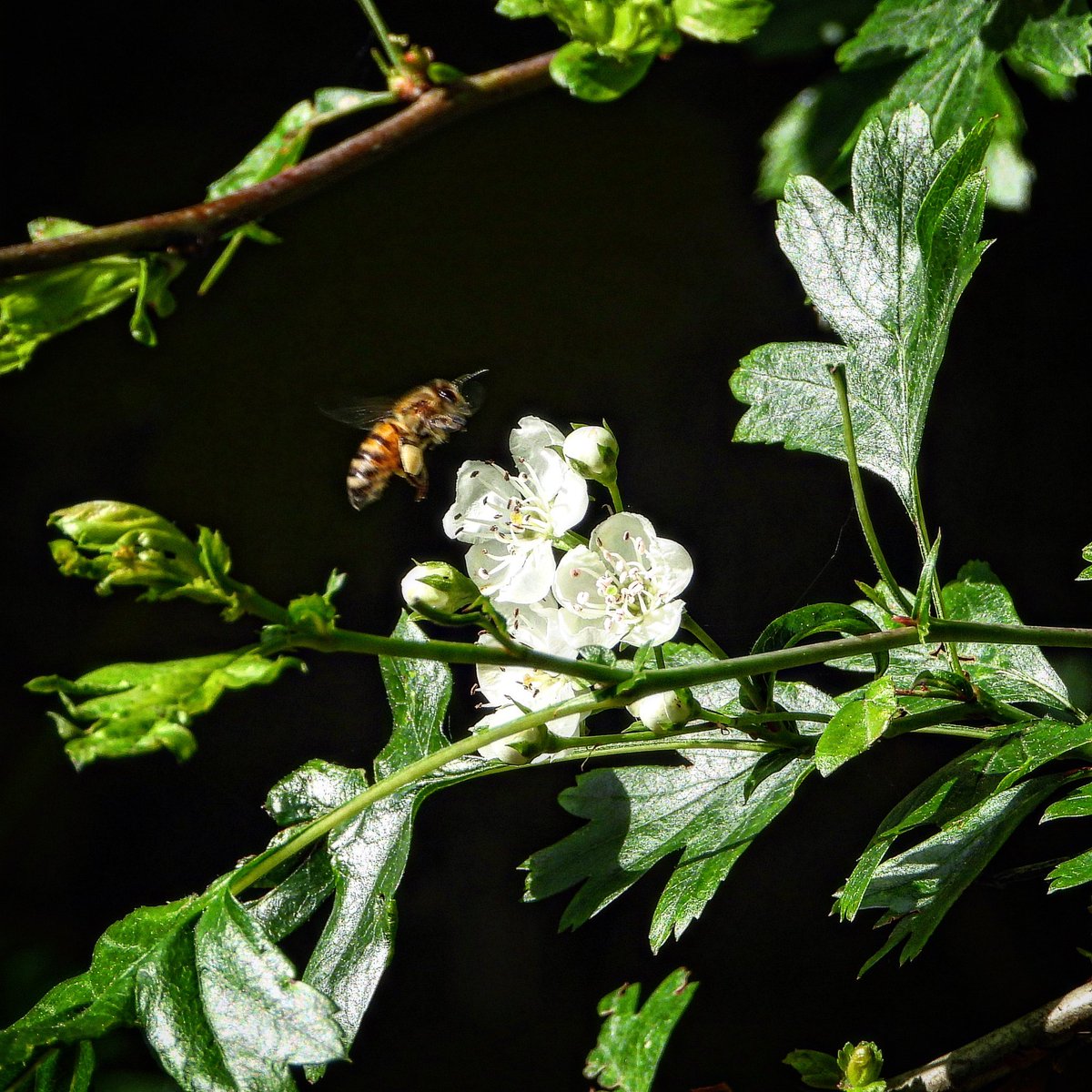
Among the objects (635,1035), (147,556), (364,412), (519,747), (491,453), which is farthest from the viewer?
(491,453)

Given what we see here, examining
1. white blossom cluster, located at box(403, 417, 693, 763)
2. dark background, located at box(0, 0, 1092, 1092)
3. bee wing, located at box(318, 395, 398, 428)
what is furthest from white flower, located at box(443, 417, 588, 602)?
dark background, located at box(0, 0, 1092, 1092)

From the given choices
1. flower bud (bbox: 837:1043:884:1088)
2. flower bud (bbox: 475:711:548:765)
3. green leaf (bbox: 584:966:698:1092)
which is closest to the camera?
flower bud (bbox: 475:711:548:765)

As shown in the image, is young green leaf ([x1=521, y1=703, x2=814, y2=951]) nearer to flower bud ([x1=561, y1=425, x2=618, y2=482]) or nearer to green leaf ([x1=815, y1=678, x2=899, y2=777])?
green leaf ([x1=815, y1=678, x2=899, y2=777])

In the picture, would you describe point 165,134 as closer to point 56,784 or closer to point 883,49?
point 56,784

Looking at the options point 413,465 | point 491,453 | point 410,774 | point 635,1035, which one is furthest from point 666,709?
point 491,453

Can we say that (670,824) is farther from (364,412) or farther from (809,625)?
(364,412)

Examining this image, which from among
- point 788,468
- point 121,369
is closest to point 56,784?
point 121,369
